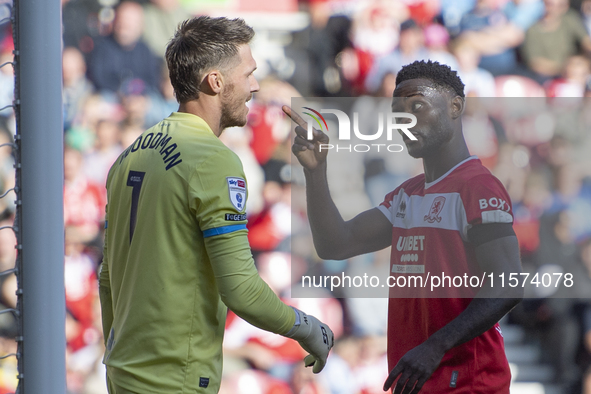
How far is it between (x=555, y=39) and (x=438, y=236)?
176 cm

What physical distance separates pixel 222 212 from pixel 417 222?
33.3 inches

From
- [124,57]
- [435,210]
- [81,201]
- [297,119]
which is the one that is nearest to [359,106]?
[297,119]

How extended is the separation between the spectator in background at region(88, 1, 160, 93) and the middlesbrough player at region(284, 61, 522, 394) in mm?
1758

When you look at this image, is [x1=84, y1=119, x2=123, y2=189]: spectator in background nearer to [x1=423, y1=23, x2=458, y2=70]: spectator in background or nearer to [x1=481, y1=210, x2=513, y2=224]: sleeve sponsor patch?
[x1=423, y1=23, x2=458, y2=70]: spectator in background

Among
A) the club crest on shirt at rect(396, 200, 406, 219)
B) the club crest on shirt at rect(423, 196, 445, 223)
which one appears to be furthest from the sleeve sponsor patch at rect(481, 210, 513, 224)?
the club crest on shirt at rect(396, 200, 406, 219)

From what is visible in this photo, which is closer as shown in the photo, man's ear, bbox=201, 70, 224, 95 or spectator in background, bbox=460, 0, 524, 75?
man's ear, bbox=201, 70, 224, 95

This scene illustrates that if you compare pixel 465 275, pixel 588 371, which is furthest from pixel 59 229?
pixel 588 371

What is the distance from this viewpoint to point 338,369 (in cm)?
309

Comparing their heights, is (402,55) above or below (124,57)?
below

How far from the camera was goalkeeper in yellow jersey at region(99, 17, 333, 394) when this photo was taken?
1.31 m

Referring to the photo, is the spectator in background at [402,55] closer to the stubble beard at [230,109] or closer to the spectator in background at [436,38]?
the spectator in background at [436,38]

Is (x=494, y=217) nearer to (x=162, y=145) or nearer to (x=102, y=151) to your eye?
(x=162, y=145)

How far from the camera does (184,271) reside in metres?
1.34

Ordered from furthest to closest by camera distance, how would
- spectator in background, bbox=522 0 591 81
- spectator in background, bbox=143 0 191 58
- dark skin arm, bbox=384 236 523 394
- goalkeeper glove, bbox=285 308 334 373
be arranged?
spectator in background, bbox=143 0 191 58 < spectator in background, bbox=522 0 591 81 < dark skin arm, bbox=384 236 523 394 < goalkeeper glove, bbox=285 308 334 373
